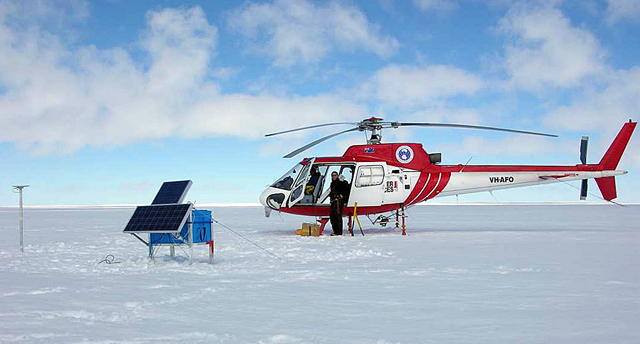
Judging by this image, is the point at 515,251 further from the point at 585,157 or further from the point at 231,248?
the point at 585,157

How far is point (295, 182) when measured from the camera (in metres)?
14.1

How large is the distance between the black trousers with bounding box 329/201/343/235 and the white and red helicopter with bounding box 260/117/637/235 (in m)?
0.58

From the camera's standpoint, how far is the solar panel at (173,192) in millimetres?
8711

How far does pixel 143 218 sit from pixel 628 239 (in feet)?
35.7

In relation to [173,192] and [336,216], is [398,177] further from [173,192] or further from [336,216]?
[173,192]

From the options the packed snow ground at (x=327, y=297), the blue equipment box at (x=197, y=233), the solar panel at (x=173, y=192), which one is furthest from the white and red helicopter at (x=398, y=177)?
the blue equipment box at (x=197, y=233)

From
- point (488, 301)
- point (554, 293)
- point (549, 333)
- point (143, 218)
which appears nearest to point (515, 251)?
point (554, 293)

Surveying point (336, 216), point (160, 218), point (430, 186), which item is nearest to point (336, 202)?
point (336, 216)

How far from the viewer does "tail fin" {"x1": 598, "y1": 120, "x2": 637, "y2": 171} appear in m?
14.7

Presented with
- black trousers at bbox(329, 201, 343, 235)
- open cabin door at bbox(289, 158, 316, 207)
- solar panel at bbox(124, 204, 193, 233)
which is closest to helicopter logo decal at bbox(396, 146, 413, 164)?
black trousers at bbox(329, 201, 343, 235)

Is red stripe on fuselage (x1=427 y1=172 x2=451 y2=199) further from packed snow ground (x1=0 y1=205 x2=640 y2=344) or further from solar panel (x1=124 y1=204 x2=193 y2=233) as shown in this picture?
solar panel (x1=124 y1=204 x2=193 y2=233)

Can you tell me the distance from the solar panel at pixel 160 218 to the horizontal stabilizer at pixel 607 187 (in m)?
12.3

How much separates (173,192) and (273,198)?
5.43 m

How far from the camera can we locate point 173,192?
892 centimetres
